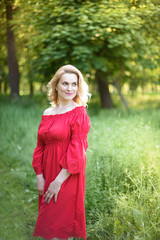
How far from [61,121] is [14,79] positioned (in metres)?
7.04

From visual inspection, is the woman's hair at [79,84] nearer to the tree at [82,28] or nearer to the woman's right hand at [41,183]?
the woman's right hand at [41,183]

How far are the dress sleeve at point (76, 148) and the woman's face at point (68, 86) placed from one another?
0.75ft

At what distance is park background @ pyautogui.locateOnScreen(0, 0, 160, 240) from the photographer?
2518 mm

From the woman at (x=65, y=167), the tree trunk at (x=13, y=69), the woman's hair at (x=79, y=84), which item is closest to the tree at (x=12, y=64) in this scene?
the tree trunk at (x=13, y=69)

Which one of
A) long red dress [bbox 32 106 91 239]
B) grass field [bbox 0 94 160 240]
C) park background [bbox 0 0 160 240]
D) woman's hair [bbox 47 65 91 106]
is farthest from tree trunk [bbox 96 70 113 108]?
long red dress [bbox 32 106 91 239]

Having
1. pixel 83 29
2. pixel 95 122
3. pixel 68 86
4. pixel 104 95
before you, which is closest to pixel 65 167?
pixel 68 86

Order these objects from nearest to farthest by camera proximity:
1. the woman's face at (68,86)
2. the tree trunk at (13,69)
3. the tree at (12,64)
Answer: the woman's face at (68,86) < the tree at (12,64) < the tree trunk at (13,69)

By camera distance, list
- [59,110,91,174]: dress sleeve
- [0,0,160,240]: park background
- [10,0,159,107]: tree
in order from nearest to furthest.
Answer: [59,110,91,174]: dress sleeve
[0,0,160,240]: park background
[10,0,159,107]: tree

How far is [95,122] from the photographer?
502 cm

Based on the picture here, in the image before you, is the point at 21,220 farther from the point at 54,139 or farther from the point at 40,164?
the point at 54,139

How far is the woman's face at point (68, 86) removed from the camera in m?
2.03

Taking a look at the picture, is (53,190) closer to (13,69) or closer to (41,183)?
(41,183)

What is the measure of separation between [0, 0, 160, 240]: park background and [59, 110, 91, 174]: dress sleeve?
676 mm

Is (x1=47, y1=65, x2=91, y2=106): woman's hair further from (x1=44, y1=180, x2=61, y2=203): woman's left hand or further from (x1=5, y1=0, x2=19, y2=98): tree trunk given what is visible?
(x1=5, y1=0, x2=19, y2=98): tree trunk
